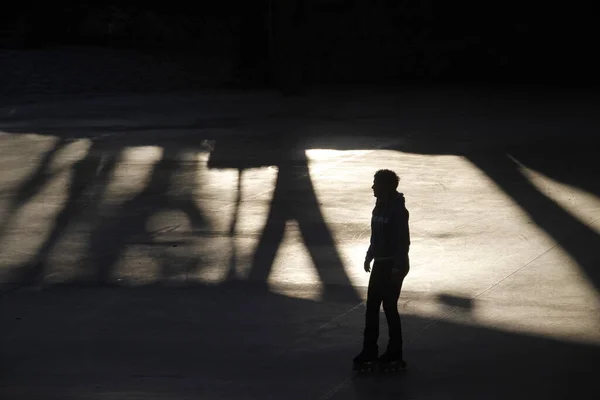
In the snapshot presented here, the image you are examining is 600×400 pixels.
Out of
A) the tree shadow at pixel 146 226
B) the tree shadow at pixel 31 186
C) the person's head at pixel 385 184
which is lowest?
the tree shadow at pixel 31 186

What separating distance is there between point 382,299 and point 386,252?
0.36 meters

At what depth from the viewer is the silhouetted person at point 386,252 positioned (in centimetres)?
716

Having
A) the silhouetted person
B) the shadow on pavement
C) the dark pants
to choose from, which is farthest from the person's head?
the shadow on pavement

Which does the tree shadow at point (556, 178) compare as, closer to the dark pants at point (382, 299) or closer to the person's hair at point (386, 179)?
the dark pants at point (382, 299)

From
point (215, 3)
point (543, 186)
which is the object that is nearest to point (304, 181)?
point (543, 186)

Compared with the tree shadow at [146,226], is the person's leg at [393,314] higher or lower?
higher

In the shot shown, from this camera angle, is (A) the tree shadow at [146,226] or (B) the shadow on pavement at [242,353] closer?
(B) the shadow on pavement at [242,353]

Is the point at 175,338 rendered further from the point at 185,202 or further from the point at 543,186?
the point at 543,186

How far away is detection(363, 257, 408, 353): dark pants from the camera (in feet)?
23.7

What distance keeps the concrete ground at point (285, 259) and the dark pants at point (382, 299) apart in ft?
0.90

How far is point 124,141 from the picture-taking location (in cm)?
1933

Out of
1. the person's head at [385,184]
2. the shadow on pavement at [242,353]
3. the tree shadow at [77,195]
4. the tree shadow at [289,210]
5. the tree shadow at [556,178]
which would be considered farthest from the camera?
the tree shadow at [556,178]

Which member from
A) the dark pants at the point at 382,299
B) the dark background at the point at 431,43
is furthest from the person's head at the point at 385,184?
the dark background at the point at 431,43

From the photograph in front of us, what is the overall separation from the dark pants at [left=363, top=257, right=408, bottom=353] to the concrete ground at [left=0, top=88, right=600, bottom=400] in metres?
0.27
